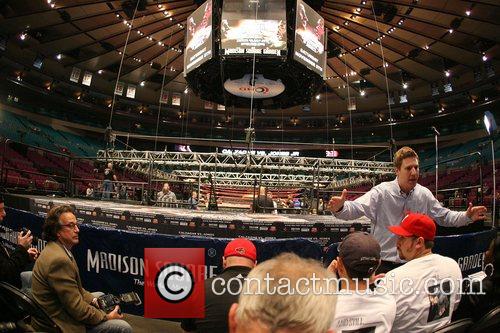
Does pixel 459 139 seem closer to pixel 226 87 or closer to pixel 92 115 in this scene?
pixel 226 87

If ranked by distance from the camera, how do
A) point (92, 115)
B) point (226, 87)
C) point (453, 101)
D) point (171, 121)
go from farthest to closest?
point (171, 121) → point (92, 115) → point (453, 101) → point (226, 87)

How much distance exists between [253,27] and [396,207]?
782cm

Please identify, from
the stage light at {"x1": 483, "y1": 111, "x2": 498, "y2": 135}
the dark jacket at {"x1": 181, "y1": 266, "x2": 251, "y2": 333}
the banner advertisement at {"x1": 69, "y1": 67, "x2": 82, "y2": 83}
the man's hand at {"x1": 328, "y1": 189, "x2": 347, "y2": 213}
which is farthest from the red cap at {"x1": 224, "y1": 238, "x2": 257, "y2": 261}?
the banner advertisement at {"x1": 69, "y1": 67, "x2": 82, "y2": 83}

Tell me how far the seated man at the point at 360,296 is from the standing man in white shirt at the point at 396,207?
4.25 ft

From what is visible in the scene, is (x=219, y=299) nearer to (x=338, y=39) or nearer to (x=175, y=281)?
(x=175, y=281)

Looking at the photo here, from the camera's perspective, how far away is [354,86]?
24281mm

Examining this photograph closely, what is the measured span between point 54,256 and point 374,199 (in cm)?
292

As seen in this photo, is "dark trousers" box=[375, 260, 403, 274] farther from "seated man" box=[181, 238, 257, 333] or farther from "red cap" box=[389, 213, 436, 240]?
"seated man" box=[181, 238, 257, 333]

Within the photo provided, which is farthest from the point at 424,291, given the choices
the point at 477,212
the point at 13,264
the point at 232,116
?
the point at 232,116

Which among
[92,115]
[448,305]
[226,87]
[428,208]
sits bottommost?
[448,305]

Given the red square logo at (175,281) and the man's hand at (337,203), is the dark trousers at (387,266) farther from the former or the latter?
the red square logo at (175,281)

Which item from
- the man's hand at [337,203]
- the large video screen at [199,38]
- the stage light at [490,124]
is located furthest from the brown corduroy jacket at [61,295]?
the large video screen at [199,38]

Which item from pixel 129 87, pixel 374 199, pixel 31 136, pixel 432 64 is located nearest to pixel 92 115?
pixel 129 87

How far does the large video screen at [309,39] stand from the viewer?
32.9 feet
